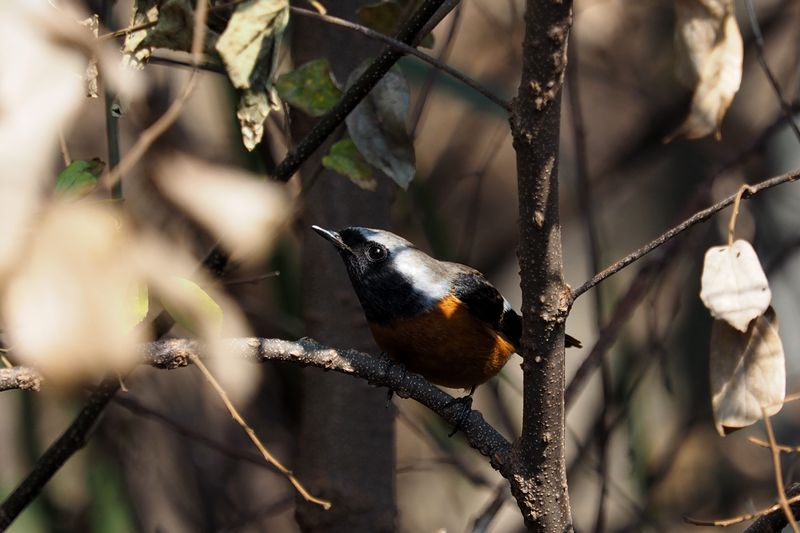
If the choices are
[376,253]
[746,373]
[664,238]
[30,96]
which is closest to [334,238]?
[376,253]

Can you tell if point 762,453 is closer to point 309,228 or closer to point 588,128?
point 588,128

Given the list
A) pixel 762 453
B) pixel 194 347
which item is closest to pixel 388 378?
pixel 194 347

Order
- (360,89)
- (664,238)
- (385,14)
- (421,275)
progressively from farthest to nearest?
(421,275), (385,14), (360,89), (664,238)

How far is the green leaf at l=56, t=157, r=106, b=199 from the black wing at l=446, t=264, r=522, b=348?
4.41ft

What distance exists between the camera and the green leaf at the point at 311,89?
2.06m

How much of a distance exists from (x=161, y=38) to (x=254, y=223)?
2.35 ft

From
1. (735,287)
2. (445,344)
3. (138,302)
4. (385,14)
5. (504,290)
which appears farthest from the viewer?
(504,290)

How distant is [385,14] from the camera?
215 cm

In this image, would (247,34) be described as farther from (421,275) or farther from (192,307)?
(421,275)

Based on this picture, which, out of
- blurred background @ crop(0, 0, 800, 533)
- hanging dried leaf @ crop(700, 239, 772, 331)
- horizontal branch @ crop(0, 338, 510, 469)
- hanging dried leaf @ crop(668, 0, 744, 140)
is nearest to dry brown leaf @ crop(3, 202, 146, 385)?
horizontal branch @ crop(0, 338, 510, 469)

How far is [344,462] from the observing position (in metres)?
2.64

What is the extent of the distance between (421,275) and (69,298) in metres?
1.96

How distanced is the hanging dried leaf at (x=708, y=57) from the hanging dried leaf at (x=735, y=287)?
49cm

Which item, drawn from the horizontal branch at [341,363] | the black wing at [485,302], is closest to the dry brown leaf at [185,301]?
the horizontal branch at [341,363]
